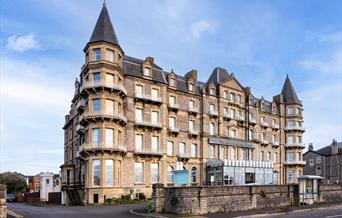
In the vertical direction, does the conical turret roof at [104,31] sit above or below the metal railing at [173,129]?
above

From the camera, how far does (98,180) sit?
1585 inches

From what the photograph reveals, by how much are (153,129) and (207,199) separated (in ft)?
A: 71.3

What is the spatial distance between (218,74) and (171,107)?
13123 mm

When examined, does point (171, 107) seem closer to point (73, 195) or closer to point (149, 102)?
point (149, 102)

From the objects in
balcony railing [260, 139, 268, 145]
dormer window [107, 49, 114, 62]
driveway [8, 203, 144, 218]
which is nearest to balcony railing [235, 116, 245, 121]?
balcony railing [260, 139, 268, 145]

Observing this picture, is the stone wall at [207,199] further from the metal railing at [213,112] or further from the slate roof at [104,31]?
the metal railing at [213,112]

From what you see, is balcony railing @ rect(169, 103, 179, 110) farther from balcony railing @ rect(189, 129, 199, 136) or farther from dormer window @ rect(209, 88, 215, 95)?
dormer window @ rect(209, 88, 215, 95)

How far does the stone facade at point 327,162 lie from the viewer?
8069 centimetres

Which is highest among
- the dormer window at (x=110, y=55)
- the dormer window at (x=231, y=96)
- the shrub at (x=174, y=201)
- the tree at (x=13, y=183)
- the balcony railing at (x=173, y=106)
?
the dormer window at (x=110, y=55)

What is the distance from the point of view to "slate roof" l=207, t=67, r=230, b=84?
58369 mm

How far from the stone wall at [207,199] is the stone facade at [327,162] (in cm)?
5610

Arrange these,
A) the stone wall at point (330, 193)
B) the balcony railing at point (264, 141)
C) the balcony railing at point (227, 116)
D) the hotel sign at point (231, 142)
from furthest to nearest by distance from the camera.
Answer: the balcony railing at point (264, 141) → the balcony railing at point (227, 116) → the hotel sign at point (231, 142) → the stone wall at point (330, 193)

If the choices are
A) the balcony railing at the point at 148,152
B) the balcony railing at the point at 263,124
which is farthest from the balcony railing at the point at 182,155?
the balcony railing at the point at 263,124

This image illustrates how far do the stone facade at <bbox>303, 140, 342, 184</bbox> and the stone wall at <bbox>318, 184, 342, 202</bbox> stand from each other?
4198cm
